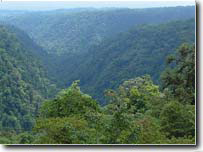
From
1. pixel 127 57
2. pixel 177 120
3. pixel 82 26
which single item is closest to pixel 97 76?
pixel 127 57

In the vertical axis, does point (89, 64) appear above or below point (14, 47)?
below

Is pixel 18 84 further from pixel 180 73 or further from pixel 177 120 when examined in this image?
pixel 177 120

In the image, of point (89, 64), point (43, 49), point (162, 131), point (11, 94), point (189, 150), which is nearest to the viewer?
point (189, 150)

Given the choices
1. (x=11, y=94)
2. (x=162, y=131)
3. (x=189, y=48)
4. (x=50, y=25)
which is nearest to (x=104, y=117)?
(x=162, y=131)

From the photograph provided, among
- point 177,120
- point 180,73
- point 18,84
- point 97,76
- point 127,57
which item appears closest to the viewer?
point 177,120

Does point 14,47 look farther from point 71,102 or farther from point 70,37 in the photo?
point 71,102

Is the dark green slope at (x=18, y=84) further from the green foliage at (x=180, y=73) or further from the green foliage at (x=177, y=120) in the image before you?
the green foliage at (x=177, y=120)
